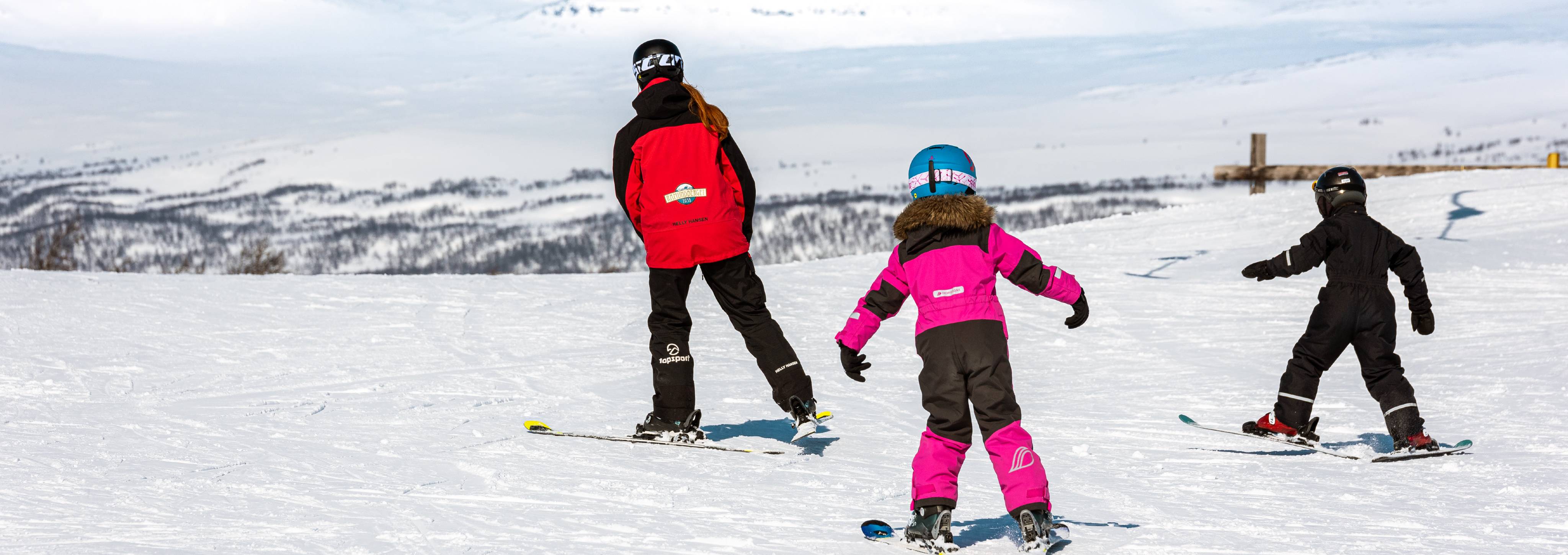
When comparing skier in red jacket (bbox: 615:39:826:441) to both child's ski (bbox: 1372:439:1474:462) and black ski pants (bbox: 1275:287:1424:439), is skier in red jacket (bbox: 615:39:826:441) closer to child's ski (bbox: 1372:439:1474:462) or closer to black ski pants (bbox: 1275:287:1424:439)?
black ski pants (bbox: 1275:287:1424:439)

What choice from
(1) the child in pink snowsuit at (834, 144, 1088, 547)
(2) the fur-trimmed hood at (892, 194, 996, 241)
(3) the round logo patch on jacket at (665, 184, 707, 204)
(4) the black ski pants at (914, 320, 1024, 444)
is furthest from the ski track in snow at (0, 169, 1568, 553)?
(3) the round logo patch on jacket at (665, 184, 707, 204)

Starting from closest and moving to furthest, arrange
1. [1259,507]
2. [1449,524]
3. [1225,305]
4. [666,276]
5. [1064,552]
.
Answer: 1. [1064,552]
2. [1449,524]
3. [1259,507]
4. [666,276]
5. [1225,305]

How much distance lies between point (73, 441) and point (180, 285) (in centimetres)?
578

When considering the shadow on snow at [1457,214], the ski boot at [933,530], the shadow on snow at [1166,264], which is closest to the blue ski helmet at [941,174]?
the ski boot at [933,530]

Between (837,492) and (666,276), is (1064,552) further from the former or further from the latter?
(666,276)

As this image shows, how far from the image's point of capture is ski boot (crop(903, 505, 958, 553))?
3408 mm

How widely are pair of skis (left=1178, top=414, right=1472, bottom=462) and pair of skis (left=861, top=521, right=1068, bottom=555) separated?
235 centimetres

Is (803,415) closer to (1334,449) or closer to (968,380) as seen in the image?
(968,380)

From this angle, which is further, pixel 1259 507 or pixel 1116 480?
pixel 1116 480

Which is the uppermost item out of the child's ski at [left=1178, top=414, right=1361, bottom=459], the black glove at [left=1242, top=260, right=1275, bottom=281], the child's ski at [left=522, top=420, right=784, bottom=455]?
the black glove at [left=1242, top=260, right=1275, bottom=281]

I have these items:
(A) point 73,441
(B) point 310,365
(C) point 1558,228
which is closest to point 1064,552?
→ (A) point 73,441

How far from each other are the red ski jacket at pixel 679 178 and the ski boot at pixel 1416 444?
10.3 ft

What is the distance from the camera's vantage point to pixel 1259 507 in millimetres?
4172

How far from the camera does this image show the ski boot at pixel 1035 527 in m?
3.37
